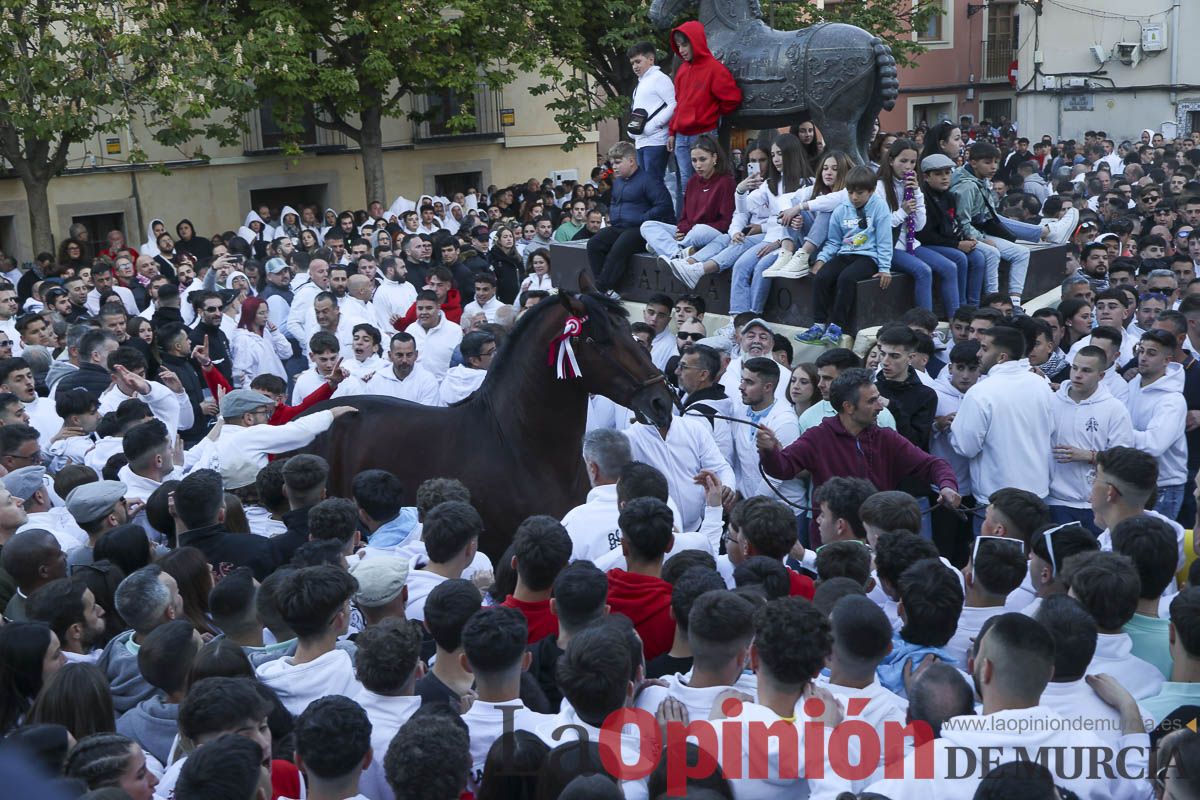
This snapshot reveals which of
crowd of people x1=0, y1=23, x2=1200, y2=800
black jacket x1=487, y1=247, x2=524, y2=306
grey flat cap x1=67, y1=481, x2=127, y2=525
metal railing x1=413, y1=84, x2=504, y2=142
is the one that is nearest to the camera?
crowd of people x1=0, y1=23, x2=1200, y2=800

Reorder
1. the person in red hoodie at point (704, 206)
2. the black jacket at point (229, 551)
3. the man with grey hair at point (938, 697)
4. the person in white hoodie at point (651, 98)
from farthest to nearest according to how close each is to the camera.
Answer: the person in white hoodie at point (651, 98) → the person in red hoodie at point (704, 206) → the black jacket at point (229, 551) → the man with grey hair at point (938, 697)

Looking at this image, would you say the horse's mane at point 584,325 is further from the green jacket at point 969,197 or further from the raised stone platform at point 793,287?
the green jacket at point 969,197

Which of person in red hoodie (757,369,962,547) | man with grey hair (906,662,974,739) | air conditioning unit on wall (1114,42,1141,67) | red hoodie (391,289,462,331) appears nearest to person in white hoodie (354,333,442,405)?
red hoodie (391,289,462,331)

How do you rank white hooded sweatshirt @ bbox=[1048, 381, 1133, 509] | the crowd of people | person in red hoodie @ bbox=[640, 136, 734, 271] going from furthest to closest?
person in red hoodie @ bbox=[640, 136, 734, 271]
white hooded sweatshirt @ bbox=[1048, 381, 1133, 509]
the crowd of people

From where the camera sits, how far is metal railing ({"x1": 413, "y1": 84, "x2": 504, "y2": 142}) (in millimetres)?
26266

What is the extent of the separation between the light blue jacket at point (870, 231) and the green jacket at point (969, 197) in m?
1.18

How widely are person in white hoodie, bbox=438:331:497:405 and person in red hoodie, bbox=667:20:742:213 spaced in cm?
311

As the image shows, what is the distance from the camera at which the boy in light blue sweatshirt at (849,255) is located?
9508 mm

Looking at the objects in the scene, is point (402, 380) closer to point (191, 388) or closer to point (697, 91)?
point (191, 388)

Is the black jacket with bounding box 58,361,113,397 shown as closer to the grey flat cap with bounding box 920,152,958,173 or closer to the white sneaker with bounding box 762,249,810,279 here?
the white sneaker with bounding box 762,249,810,279

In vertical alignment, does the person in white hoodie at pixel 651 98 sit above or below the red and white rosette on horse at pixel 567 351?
above

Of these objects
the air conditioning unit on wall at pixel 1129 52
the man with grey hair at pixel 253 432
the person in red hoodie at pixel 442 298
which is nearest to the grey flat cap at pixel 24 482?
the man with grey hair at pixel 253 432

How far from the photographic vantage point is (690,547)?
5191mm

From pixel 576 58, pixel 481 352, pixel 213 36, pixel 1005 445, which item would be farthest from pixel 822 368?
pixel 576 58
